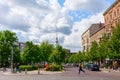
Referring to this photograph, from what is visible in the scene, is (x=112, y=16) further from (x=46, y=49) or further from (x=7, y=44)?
(x=46, y=49)

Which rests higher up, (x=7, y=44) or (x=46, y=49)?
(x=7, y=44)

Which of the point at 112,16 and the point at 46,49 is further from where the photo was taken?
the point at 46,49

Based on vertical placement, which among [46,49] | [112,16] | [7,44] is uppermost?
[112,16]

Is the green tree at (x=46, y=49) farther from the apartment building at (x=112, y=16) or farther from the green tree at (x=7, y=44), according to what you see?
the apartment building at (x=112, y=16)

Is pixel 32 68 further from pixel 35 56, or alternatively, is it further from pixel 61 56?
pixel 61 56

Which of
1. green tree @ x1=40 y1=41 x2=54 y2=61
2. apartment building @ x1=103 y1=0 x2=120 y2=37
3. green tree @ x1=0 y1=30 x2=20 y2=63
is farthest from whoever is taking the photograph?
green tree @ x1=40 y1=41 x2=54 y2=61

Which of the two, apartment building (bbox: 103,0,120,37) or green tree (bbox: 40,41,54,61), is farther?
green tree (bbox: 40,41,54,61)

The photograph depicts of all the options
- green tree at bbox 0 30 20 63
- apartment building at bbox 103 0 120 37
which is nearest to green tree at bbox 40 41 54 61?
green tree at bbox 0 30 20 63

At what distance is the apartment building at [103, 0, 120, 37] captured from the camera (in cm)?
8609

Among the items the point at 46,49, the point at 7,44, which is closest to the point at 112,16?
the point at 7,44

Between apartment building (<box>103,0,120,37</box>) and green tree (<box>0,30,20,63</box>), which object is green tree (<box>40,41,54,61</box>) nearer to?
green tree (<box>0,30,20,63</box>)

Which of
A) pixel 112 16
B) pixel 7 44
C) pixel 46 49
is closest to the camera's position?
pixel 112 16

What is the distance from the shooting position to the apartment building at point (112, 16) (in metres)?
86.1

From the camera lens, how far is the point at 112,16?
9212cm
